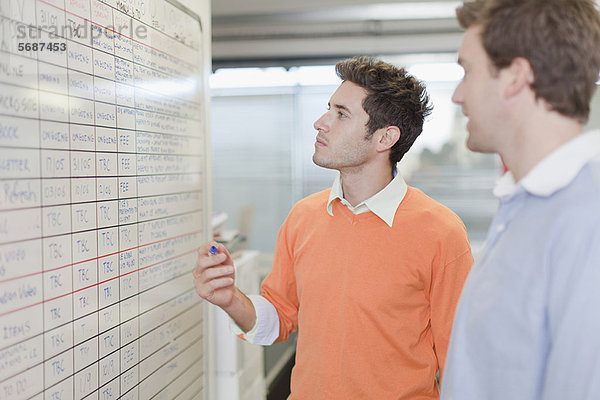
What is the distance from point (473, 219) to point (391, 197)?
383 cm

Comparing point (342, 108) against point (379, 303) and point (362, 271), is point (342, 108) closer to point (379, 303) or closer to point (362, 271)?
point (362, 271)

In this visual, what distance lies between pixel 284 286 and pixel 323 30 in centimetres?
345

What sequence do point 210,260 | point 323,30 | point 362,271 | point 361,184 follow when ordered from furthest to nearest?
point 323,30, point 361,184, point 362,271, point 210,260

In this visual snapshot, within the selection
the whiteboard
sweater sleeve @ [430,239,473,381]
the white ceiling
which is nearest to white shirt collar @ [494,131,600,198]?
sweater sleeve @ [430,239,473,381]

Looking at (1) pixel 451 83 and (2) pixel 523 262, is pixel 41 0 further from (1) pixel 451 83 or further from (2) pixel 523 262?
(1) pixel 451 83

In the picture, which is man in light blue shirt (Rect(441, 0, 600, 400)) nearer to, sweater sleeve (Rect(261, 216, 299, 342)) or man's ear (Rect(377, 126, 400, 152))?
man's ear (Rect(377, 126, 400, 152))

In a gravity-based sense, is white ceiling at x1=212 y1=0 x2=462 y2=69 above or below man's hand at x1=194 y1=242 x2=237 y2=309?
above

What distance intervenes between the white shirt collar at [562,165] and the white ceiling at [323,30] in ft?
10.4

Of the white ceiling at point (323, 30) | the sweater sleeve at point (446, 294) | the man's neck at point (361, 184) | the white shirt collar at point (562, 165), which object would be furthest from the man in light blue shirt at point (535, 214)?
the white ceiling at point (323, 30)

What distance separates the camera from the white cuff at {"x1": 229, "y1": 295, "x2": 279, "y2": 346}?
177 centimetres

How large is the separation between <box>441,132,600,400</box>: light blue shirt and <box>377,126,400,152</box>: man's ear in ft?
2.47

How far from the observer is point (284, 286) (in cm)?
189

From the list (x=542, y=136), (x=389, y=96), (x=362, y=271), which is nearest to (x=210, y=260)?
(x=362, y=271)

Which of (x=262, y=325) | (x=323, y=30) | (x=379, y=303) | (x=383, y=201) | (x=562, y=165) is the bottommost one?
(x=262, y=325)
